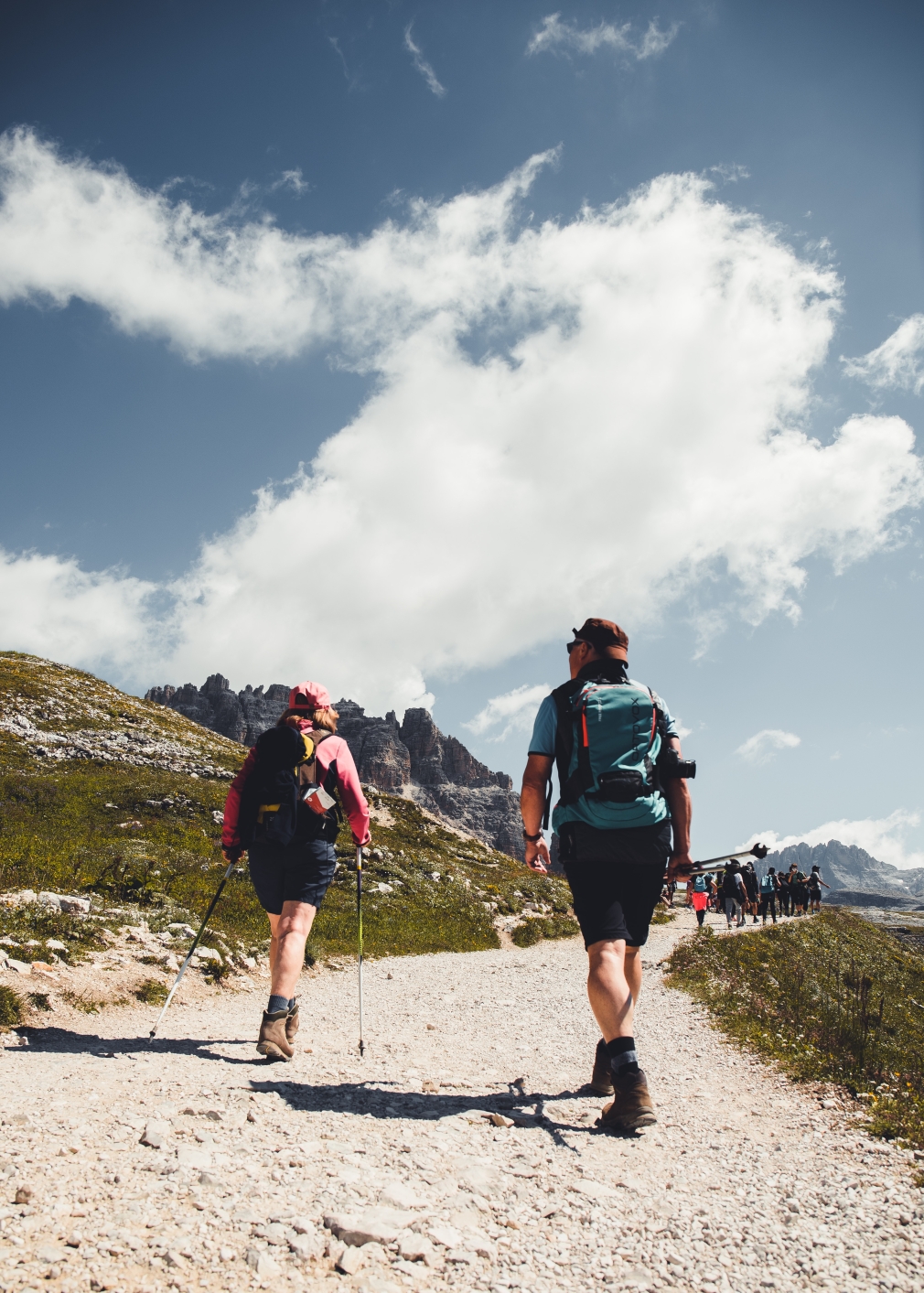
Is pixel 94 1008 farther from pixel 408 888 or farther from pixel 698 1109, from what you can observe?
pixel 408 888

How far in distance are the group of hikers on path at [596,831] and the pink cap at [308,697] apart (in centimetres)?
57

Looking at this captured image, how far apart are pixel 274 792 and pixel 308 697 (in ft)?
3.34

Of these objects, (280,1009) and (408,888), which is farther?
(408,888)

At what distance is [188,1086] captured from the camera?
174 inches

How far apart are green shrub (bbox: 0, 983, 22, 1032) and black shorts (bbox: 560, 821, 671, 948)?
16.9 ft

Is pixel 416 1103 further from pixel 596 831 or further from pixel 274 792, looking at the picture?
pixel 274 792

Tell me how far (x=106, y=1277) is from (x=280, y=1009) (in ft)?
11.5

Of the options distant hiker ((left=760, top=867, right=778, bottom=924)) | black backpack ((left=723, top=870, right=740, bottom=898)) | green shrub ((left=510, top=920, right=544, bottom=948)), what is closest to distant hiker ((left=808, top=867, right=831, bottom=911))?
distant hiker ((left=760, top=867, right=778, bottom=924))

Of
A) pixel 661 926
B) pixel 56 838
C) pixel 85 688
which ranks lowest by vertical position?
pixel 661 926

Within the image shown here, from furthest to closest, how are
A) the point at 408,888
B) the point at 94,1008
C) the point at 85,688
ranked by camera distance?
the point at 85,688 → the point at 408,888 → the point at 94,1008

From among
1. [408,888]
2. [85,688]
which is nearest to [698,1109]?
[408,888]

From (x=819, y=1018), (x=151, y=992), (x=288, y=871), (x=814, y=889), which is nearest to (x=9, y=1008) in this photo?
(x=151, y=992)

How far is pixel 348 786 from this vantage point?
6.60m

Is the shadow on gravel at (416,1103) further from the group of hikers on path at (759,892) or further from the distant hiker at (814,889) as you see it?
the distant hiker at (814,889)
